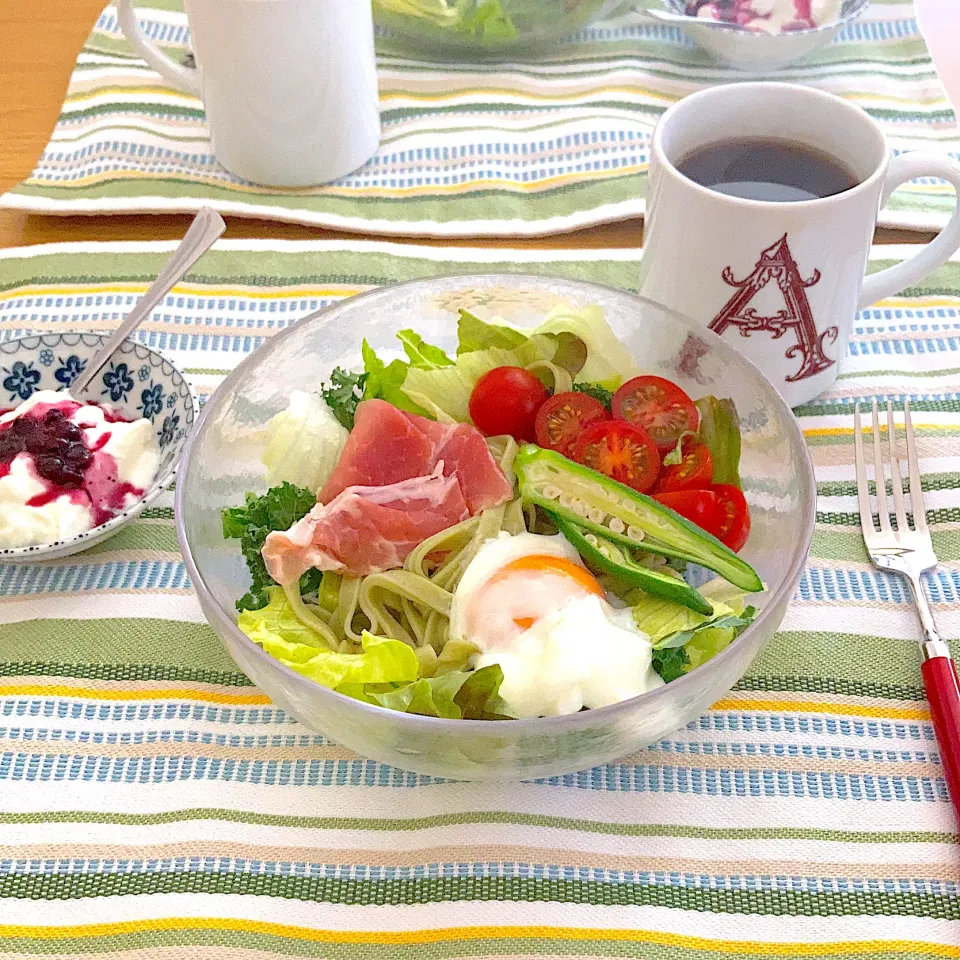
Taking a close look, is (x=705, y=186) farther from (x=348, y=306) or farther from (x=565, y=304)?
(x=348, y=306)

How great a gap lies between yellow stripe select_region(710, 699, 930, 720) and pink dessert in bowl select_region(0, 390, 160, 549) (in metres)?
0.69

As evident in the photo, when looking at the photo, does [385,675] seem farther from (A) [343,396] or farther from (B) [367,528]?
(A) [343,396]

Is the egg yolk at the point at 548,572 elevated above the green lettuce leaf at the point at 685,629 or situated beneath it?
elevated above

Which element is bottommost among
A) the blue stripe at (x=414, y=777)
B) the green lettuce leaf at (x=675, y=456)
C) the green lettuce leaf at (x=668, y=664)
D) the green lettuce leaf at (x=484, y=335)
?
the blue stripe at (x=414, y=777)

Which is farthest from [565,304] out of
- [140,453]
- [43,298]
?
[43,298]

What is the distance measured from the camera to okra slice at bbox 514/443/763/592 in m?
0.92

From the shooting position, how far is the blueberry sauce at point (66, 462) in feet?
3.73

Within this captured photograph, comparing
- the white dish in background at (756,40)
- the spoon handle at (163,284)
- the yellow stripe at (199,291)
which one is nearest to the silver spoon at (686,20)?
the white dish in background at (756,40)

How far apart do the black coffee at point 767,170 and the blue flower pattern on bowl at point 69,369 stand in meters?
0.79

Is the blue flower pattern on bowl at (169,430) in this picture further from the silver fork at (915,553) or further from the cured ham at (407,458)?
the silver fork at (915,553)

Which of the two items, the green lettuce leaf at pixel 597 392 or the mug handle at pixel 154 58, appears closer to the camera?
the green lettuce leaf at pixel 597 392

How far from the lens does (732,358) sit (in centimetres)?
104

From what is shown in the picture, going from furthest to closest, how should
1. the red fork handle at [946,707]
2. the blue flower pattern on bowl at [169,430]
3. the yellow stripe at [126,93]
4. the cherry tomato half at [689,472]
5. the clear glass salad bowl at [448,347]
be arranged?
the yellow stripe at [126,93] < the blue flower pattern on bowl at [169,430] < the cherry tomato half at [689,472] < the red fork handle at [946,707] < the clear glass salad bowl at [448,347]

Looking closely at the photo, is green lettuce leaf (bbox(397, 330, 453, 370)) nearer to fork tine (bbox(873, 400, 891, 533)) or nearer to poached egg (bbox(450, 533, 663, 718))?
poached egg (bbox(450, 533, 663, 718))
